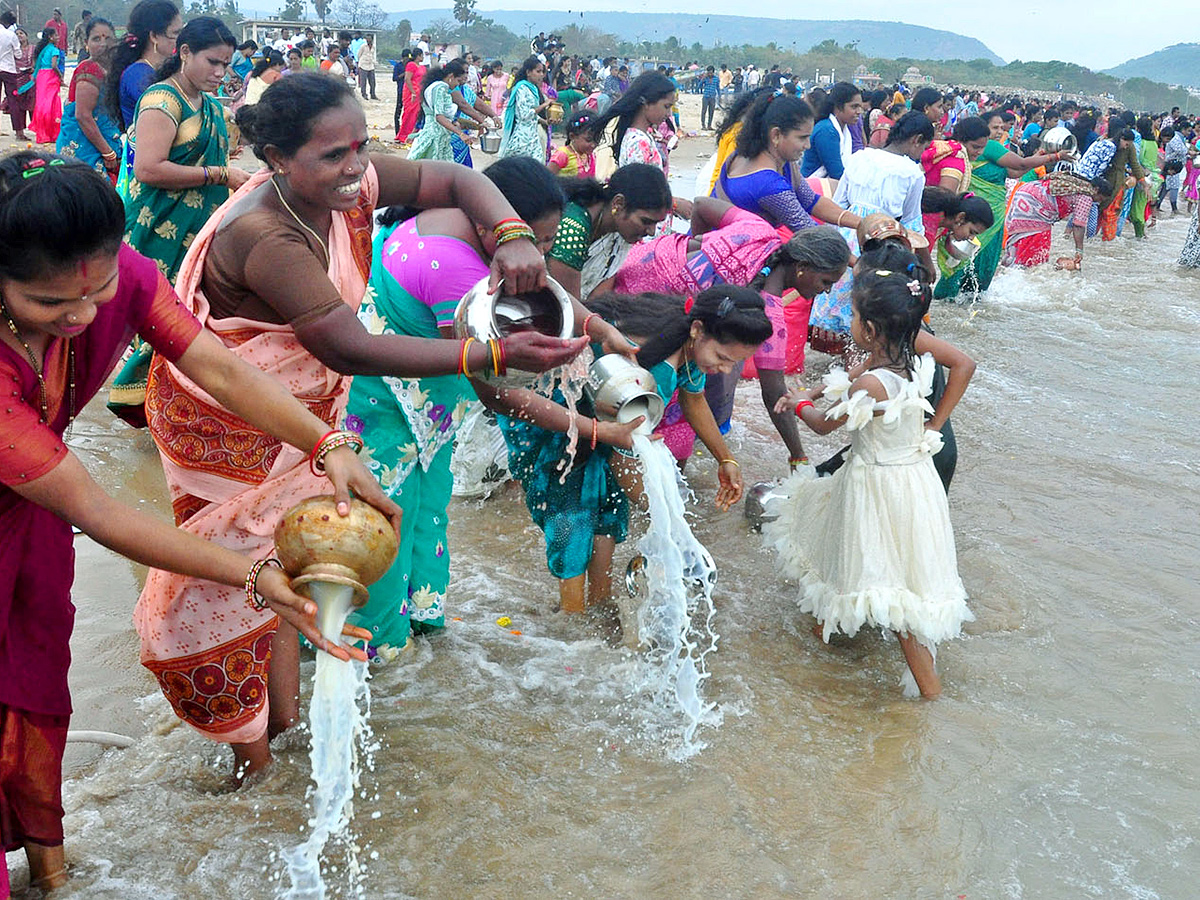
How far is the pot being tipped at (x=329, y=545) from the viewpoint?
1.89 m

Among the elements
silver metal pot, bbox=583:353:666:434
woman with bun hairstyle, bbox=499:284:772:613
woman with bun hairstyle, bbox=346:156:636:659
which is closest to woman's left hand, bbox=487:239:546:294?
woman with bun hairstyle, bbox=346:156:636:659

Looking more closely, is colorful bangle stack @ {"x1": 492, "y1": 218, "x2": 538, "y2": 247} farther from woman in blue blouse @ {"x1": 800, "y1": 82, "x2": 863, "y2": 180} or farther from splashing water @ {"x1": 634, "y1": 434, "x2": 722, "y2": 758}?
woman in blue blouse @ {"x1": 800, "y1": 82, "x2": 863, "y2": 180}

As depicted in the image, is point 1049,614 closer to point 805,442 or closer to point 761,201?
point 805,442

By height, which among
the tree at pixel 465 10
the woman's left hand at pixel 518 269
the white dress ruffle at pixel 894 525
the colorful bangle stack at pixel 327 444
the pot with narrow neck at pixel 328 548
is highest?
the tree at pixel 465 10

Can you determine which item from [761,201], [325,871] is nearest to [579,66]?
[761,201]

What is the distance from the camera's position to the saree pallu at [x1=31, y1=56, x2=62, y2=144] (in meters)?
11.9

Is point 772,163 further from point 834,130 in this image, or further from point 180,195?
point 180,195

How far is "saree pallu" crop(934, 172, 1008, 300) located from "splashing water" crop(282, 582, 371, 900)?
8.07 m

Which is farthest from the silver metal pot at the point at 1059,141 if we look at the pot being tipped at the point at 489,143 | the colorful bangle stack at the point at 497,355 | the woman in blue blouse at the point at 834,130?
the colorful bangle stack at the point at 497,355

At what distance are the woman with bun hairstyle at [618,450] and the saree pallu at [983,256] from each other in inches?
249

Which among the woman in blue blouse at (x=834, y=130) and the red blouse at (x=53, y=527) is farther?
the woman in blue blouse at (x=834, y=130)

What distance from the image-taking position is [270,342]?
2451 millimetres

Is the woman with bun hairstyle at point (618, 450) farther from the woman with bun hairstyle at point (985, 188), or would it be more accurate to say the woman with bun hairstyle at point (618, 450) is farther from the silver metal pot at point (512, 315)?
the woman with bun hairstyle at point (985, 188)

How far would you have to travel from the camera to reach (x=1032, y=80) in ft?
251
